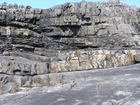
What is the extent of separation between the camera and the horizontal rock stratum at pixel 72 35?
44.5 feet

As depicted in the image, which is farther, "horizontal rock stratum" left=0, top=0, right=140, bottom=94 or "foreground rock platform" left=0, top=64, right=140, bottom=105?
"horizontal rock stratum" left=0, top=0, right=140, bottom=94

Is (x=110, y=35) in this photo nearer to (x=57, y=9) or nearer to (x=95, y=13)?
(x=95, y=13)

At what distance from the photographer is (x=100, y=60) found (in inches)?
527

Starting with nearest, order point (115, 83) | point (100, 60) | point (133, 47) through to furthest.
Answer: point (115, 83), point (100, 60), point (133, 47)

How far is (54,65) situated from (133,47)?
5.30m

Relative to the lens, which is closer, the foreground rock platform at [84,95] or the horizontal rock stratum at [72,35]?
the foreground rock platform at [84,95]

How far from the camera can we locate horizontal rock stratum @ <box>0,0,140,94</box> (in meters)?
13.6

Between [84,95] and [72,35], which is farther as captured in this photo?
[72,35]

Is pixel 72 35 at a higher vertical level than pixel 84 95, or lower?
higher

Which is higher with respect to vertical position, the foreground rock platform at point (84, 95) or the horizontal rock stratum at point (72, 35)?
the horizontal rock stratum at point (72, 35)

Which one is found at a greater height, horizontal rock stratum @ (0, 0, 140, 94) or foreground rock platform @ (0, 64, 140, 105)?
horizontal rock stratum @ (0, 0, 140, 94)

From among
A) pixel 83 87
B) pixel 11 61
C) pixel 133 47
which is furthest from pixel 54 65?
pixel 83 87

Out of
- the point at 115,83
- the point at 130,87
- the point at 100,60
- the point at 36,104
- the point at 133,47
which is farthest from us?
the point at 133,47

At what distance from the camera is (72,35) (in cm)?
1586
